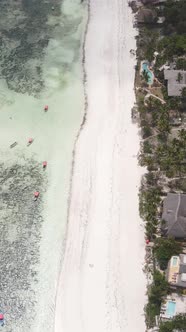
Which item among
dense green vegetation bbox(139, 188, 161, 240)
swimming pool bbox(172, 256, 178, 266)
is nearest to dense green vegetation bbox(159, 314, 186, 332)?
swimming pool bbox(172, 256, 178, 266)

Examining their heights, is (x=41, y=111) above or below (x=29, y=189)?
above

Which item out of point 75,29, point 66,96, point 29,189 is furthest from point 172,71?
point 29,189

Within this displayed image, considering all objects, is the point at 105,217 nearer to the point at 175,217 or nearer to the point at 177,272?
the point at 175,217

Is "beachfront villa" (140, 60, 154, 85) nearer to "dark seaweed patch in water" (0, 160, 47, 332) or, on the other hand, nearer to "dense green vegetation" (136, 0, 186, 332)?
"dense green vegetation" (136, 0, 186, 332)

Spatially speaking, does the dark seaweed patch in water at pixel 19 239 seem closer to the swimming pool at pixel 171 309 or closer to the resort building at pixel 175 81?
the swimming pool at pixel 171 309

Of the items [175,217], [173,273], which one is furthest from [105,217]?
[173,273]

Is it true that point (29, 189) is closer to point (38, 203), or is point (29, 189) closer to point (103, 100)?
point (38, 203)
